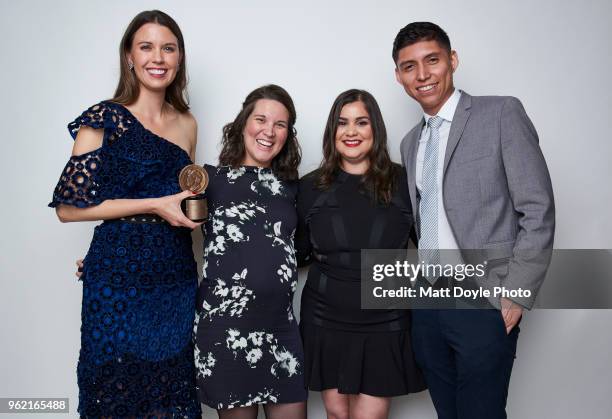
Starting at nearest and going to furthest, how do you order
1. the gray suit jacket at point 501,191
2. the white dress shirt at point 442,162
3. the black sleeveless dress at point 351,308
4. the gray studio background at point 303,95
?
the gray suit jacket at point 501,191, the white dress shirt at point 442,162, the black sleeveless dress at point 351,308, the gray studio background at point 303,95

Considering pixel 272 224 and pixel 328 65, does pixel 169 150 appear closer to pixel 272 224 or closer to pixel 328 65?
pixel 272 224

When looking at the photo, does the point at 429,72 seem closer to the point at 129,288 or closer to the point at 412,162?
the point at 412,162

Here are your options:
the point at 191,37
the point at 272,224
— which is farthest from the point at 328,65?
the point at 272,224

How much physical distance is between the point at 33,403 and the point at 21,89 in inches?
73.9

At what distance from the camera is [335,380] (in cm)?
220

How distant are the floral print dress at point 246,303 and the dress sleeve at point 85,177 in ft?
1.66

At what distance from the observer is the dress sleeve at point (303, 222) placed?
92.9 inches

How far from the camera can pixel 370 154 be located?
7.80ft

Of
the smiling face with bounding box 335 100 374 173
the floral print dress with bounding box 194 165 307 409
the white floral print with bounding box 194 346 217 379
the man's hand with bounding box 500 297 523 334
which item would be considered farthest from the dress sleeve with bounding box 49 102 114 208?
the man's hand with bounding box 500 297 523 334

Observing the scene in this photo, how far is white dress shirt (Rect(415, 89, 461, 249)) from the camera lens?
2.06 metres

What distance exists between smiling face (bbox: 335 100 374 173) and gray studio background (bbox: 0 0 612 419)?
566mm

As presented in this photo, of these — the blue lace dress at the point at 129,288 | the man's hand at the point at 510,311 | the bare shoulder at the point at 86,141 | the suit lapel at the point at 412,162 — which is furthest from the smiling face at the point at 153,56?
the man's hand at the point at 510,311

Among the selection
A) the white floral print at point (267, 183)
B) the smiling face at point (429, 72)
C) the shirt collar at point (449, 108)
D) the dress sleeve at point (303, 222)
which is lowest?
the dress sleeve at point (303, 222)

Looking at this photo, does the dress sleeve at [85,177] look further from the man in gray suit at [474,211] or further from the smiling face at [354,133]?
the man in gray suit at [474,211]
